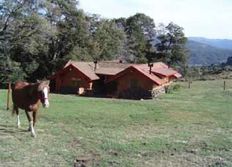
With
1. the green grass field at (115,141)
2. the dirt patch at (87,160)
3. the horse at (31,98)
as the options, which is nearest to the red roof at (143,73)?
the green grass field at (115,141)

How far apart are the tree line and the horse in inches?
1160

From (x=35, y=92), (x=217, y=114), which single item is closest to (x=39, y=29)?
(x=217, y=114)

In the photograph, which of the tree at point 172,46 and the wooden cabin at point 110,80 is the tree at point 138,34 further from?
the wooden cabin at point 110,80

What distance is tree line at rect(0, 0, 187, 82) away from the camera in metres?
45.0

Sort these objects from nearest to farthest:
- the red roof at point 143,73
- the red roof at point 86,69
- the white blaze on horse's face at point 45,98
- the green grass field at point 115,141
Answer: the green grass field at point 115,141 < the white blaze on horse's face at point 45,98 < the red roof at point 143,73 < the red roof at point 86,69

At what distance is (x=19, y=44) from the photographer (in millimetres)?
46344

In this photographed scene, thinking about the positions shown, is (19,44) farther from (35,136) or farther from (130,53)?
(35,136)

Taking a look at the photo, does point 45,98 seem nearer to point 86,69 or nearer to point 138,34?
point 86,69

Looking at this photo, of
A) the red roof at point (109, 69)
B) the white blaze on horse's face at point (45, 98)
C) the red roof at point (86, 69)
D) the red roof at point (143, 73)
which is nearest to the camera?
the white blaze on horse's face at point (45, 98)

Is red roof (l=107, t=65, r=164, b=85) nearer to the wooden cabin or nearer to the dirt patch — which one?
the wooden cabin

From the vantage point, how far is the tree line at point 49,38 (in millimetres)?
45031

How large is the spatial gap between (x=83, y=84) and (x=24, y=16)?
942cm

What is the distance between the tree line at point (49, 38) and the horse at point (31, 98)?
29455 millimetres

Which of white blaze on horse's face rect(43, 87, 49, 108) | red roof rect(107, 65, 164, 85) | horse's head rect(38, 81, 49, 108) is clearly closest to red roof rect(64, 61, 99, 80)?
red roof rect(107, 65, 164, 85)
